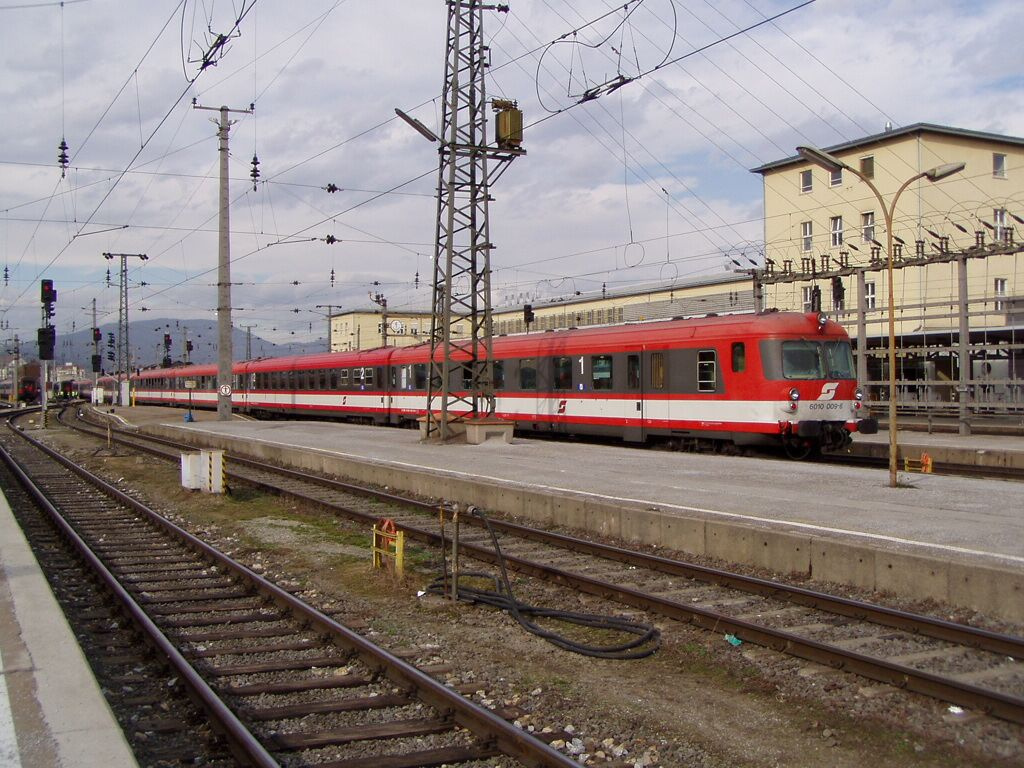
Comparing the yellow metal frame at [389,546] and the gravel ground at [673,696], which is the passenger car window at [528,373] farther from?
the gravel ground at [673,696]

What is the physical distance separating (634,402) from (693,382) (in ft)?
6.88

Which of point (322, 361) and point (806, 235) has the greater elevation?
point (806, 235)

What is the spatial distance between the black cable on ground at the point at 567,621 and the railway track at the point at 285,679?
1.46m

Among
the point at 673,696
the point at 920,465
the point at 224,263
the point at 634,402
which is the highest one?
the point at 224,263

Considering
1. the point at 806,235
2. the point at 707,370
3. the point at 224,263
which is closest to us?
the point at 707,370

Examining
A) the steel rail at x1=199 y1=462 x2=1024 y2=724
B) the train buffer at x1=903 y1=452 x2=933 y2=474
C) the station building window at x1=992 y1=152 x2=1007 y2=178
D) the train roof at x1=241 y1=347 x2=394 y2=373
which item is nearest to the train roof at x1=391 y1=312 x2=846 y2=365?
the train buffer at x1=903 y1=452 x2=933 y2=474

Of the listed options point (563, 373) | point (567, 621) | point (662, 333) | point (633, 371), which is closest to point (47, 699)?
A: point (567, 621)

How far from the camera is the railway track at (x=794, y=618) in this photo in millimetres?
6219

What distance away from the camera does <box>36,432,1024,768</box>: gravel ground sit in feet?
17.2

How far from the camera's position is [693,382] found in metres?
19.9

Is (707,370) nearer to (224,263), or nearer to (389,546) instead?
(389,546)

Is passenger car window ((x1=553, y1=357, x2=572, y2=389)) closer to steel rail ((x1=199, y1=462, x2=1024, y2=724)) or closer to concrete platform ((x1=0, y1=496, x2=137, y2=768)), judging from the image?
steel rail ((x1=199, y1=462, x2=1024, y2=724))

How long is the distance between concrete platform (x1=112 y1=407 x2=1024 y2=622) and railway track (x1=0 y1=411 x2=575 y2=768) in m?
4.58

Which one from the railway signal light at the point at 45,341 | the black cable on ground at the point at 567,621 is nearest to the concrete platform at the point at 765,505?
the black cable on ground at the point at 567,621
